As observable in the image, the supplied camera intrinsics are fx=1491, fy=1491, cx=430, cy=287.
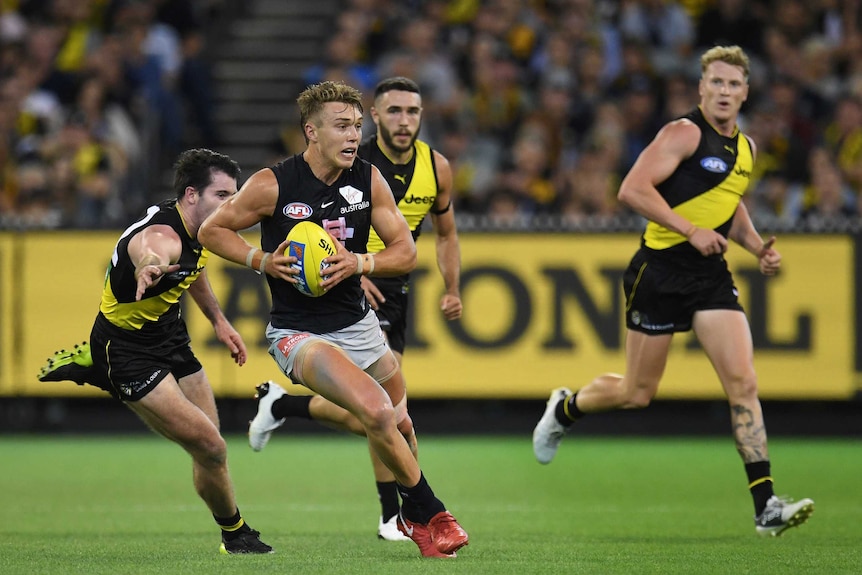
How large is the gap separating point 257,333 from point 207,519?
5786 mm

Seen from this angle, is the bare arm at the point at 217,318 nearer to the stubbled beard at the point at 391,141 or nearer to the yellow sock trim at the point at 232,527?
the yellow sock trim at the point at 232,527

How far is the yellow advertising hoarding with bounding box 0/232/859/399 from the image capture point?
51.1ft

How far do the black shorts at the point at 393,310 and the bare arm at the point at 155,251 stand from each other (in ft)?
6.66

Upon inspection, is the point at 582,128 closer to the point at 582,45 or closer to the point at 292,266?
the point at 582,45

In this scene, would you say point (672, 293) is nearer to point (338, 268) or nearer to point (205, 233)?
point (338, 268)

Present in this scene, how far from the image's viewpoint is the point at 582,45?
18.4 metres

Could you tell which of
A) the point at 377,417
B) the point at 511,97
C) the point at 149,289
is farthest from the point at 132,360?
the point at 511,97

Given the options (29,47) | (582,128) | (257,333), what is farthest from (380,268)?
(29,47)

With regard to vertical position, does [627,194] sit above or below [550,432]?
above

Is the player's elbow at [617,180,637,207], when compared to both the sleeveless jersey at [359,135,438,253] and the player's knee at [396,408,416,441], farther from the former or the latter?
the player's knee at [396,408,416,441]

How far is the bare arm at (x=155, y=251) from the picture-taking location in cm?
760

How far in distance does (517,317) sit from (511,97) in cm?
335

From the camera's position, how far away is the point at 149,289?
8.16m

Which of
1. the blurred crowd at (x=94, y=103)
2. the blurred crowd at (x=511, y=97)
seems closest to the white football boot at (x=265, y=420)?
the blurred crowd at (x=511, y=97)
